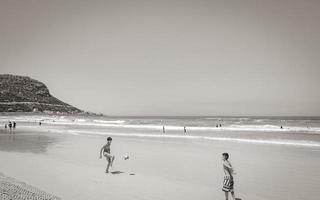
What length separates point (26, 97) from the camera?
15900cm

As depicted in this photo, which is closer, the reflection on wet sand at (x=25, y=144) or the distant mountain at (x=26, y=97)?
the reflection on wet sand at (x=25, y=144)

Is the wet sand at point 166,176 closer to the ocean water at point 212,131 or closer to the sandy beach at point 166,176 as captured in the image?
the sandy beach at point 166,176

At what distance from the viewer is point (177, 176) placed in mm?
12555

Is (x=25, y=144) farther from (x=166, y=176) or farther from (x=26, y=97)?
(x=26, y=97)

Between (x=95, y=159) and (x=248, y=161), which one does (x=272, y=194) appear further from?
(x=95, y=159)

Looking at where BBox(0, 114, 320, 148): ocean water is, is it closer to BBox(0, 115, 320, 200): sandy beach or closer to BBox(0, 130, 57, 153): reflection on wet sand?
BBox(0, 130, 57, 153): reflection on wet sand

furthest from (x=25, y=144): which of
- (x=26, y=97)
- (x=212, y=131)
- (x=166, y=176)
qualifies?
(x=26, y=97)

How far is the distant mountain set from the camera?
143500 millimetres

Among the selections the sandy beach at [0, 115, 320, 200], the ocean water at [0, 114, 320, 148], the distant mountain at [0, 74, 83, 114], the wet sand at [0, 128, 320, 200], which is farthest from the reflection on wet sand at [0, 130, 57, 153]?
the distant mountain at [0, 74, 83, 114]

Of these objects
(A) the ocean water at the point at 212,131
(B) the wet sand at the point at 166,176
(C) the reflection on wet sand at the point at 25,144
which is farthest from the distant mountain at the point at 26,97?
(B) the wet sand at the point at 166,176

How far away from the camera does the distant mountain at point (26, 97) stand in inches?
5650

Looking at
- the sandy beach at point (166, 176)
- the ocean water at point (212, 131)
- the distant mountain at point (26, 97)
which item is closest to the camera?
the sandy beach at point (166, 176)

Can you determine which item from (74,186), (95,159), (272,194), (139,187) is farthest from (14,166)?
(272,194)

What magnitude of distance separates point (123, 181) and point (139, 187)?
1190 mm
